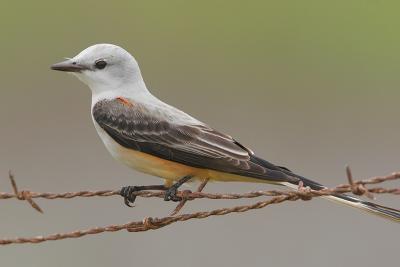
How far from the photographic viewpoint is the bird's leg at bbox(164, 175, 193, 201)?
7066mm

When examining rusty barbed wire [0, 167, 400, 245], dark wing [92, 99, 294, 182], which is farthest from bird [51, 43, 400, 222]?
rusty barbed wire [0, 167, 400, 245]

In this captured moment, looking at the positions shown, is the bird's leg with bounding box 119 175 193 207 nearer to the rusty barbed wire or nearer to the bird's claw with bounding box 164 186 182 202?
the bird's claw with bounding box 164 186 182 202

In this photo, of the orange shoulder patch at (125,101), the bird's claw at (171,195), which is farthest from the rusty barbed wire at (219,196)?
the orange shoulder patch at (125,101)

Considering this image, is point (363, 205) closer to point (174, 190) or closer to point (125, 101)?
point (174, 190)

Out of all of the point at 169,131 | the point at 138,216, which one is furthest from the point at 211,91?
the point at 169,131

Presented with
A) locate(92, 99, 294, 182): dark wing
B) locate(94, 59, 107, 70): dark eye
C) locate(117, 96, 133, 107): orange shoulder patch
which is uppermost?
locate(94, 59, 107, 70): dark eye

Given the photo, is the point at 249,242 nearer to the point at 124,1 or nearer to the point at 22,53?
the point at 22,53

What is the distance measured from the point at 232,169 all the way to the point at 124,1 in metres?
9.97

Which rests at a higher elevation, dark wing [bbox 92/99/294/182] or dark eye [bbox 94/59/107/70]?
dark eye [bbox 94/59/107/70]

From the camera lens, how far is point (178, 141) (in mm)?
7281

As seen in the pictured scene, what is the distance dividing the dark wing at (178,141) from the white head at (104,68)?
212 mm

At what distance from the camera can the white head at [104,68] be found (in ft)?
25.5

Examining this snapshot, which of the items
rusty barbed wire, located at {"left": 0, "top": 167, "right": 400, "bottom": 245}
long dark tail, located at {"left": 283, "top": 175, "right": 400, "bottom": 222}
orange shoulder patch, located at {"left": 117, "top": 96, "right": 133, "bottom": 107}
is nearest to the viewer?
rusty barbed wire, located at {"left": 0, "top": 167, "right": 400, "bottom": 245}

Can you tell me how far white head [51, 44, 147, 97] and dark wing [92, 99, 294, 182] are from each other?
21cm
